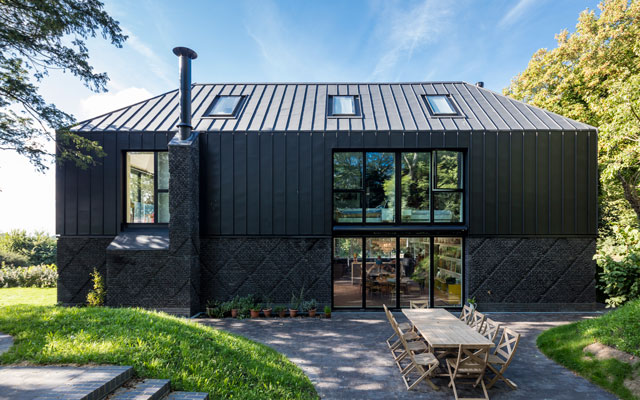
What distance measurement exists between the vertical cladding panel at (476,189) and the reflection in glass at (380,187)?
2545 mm

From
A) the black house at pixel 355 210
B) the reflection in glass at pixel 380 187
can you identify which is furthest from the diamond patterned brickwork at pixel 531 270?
the reflection in glass at pixel 380 187

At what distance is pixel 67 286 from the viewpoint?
392 inches

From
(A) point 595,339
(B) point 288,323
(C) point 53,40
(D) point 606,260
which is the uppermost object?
(C) point 53,40

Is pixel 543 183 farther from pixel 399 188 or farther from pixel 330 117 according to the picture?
pixel 330 117

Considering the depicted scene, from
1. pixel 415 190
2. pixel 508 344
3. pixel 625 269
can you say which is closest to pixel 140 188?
pixel 415 190

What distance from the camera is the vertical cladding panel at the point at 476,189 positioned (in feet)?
32.9

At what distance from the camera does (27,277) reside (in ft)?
45.8

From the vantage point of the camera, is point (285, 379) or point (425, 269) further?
point (425, 269)

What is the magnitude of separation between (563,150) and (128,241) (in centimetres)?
1473

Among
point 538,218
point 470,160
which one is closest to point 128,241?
point 470,160

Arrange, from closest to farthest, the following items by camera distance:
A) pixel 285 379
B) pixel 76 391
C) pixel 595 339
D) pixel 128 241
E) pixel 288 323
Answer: pixel 76 391 → pixel 285 379 → pixel 595 339 → pixel 288 323 → pixel 128 241

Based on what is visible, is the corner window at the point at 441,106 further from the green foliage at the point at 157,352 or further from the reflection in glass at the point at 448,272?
the green foliage at the point at 157,352

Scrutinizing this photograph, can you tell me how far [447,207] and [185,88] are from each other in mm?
9751

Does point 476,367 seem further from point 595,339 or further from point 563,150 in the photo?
point 563,150
